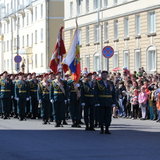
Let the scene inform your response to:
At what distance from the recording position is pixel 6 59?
9475cm

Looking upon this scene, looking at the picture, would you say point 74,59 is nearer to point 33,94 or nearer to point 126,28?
point 33,94

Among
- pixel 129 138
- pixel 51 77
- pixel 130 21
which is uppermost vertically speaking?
pixel 130 21

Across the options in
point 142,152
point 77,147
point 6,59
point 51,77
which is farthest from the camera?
point 6,59

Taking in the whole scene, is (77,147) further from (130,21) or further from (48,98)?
(130,21)

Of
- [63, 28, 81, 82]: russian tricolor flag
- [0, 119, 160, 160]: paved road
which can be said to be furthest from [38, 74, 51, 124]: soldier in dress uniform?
[0, 119, 160, 160]: paved road

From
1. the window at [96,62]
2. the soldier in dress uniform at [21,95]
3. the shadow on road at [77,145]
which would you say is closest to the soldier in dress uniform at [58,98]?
the shadow on road at [77,145]

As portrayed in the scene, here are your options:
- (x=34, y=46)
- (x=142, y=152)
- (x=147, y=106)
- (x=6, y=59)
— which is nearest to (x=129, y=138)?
(x=142, y=152)

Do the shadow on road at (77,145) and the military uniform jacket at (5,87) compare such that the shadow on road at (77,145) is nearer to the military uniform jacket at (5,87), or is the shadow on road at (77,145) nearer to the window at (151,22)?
the military uniform jacket at (5,87)

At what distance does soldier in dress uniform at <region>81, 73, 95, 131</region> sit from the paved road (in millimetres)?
411

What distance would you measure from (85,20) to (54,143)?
43402 millimetres

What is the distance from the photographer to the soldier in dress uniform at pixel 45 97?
85.6ft

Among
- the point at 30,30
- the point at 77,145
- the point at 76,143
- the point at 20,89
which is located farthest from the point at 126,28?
the point at 77,145

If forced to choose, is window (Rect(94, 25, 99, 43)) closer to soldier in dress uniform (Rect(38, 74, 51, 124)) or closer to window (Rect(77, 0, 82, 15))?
window (Rect(77, 0, 82, 15))

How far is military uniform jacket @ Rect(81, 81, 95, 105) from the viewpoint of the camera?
22.8 metres
